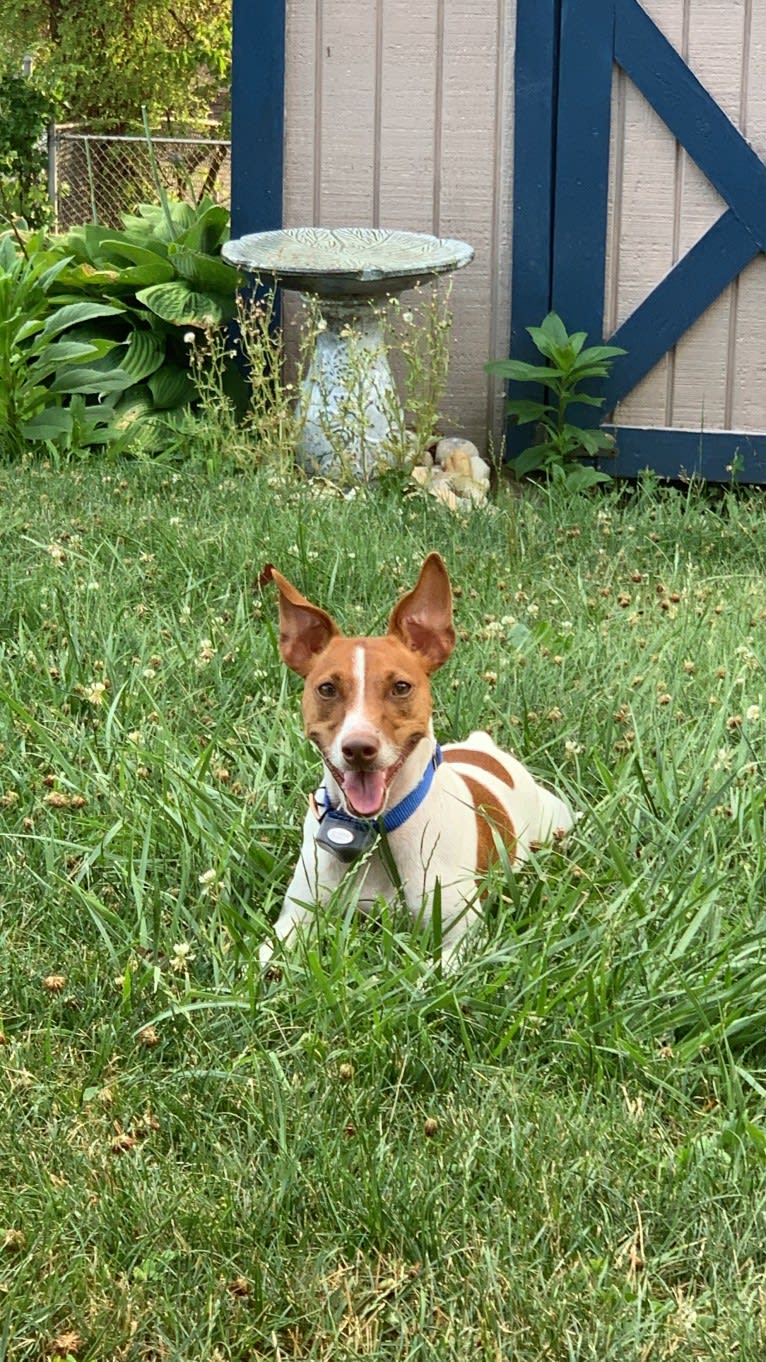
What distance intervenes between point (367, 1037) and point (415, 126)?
5222mm

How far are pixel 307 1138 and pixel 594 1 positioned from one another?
5479mm

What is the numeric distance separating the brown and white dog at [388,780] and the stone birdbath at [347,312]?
327 cm

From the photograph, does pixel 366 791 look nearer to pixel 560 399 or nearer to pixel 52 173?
pixel 560 399

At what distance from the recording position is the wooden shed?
6930mm

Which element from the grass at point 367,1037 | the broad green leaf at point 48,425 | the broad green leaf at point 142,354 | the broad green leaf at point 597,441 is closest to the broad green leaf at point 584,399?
the broad green leaf at point 597,441

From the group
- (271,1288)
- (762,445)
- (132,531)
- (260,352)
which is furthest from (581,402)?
(271,1288)

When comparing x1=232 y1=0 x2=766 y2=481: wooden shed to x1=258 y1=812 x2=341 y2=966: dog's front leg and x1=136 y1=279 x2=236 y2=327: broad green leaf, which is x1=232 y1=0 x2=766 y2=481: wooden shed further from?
x1=258 y1=812 x2=341 y2=966: dog's front leg

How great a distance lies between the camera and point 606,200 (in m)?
7.04

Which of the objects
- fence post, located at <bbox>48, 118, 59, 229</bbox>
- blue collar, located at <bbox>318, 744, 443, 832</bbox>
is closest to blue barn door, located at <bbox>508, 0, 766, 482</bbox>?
blue collar, located at <bbox>318, 744, 443, 832</bbox>

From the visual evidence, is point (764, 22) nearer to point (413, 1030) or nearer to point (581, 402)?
point (581, 402)

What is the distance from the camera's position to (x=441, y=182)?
23.7ft

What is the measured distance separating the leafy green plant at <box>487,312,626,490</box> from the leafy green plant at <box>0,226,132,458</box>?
151 cm

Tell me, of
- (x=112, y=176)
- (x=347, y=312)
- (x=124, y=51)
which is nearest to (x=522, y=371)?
(x=347, y=312)

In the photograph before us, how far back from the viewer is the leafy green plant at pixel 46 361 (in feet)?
21.7
